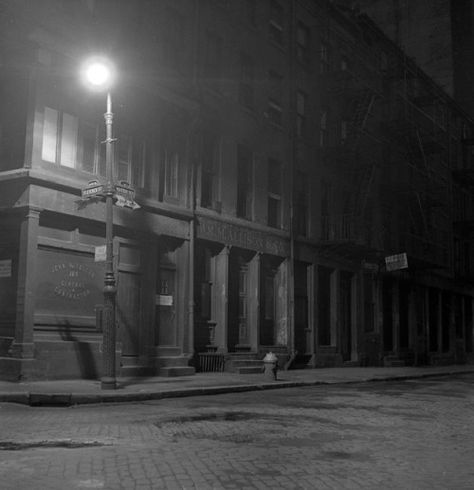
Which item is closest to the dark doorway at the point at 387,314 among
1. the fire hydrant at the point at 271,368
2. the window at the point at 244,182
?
the window at the point at 244,182

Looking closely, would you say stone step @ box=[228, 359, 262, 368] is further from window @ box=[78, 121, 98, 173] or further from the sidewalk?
window @ box=[78, 121, 98, 173]

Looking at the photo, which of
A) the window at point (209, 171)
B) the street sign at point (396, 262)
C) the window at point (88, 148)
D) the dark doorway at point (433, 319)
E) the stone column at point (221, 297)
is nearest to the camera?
the window at point (88, 148)

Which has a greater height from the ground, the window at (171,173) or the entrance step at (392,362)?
the window at (171,173)

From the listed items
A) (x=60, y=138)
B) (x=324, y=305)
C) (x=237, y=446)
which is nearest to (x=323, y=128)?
(x=324, y=305)

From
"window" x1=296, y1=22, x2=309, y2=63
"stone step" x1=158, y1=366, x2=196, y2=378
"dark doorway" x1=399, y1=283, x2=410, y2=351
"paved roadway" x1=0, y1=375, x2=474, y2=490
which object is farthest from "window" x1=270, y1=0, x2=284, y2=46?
"paved roadway" x1=0, y1=375, x2=474, y2=490

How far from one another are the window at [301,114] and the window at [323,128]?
1.12 meters

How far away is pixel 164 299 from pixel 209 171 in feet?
16.1

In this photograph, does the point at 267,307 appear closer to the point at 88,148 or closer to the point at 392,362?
the point at 392,362

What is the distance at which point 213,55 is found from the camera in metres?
22.5

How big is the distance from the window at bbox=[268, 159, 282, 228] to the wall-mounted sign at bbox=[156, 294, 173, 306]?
21.4 feet

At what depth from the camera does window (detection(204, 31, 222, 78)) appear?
72.3ft

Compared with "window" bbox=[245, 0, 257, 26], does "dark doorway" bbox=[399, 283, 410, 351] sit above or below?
below

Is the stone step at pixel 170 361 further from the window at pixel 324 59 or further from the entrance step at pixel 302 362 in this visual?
the window at pixel 324 59

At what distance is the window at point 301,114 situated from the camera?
Result: 26.8 meters
